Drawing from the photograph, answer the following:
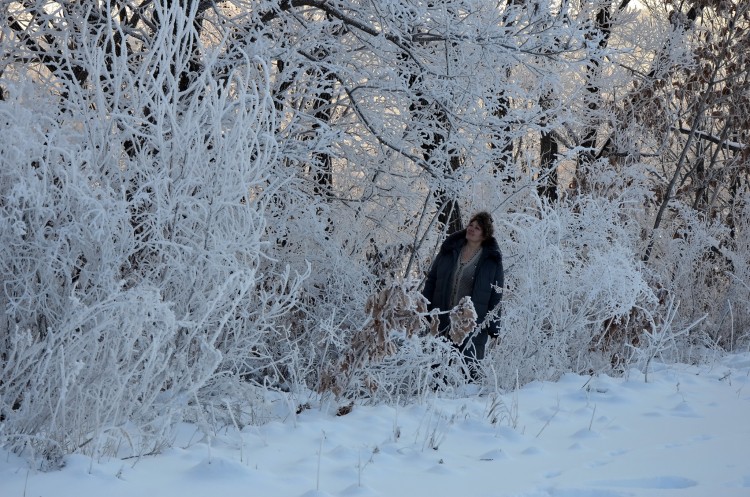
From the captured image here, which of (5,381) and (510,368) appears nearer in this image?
(5,381)

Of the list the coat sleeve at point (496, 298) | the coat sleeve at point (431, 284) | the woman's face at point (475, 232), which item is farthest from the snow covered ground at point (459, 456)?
the woman's face at point (475, 232)

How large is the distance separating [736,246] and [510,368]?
20.6ft

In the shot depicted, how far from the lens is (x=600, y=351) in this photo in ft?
24.6

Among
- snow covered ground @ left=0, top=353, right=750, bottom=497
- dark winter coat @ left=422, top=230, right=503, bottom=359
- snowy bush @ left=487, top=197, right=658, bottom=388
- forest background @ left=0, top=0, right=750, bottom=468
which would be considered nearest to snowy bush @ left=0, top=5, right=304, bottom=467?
forest background @ left=0, top=0, right=750, bottom=468

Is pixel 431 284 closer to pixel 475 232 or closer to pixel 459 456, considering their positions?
pixel 475 232

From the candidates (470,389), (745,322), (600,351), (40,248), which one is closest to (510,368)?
(470,389)

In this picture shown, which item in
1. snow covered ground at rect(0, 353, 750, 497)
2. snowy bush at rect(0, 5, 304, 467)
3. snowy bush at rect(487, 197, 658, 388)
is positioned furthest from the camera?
snowy bush at rect(487, 197, 658, 388)

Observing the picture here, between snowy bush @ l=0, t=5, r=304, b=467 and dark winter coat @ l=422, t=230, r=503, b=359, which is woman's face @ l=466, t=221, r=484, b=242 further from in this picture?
snowy bush @ l=0, t=5, r=304, b=467

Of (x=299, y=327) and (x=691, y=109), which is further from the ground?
(x=691, y=109)

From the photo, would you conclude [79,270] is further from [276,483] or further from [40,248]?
[276,483]

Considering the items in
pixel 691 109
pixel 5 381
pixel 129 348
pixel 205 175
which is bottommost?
pixel 5 381

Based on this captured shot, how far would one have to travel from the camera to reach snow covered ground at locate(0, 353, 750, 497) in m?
3.42

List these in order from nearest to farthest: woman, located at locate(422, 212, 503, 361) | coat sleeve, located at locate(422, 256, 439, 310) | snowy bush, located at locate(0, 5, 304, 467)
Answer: snowy bush, located at locate(0, 5, 304, 467) → woman, located at locate(422, 212, 503, 361) → coat sleeve, located at locate(422, 256, 439, 310)

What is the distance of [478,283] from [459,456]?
247cm
